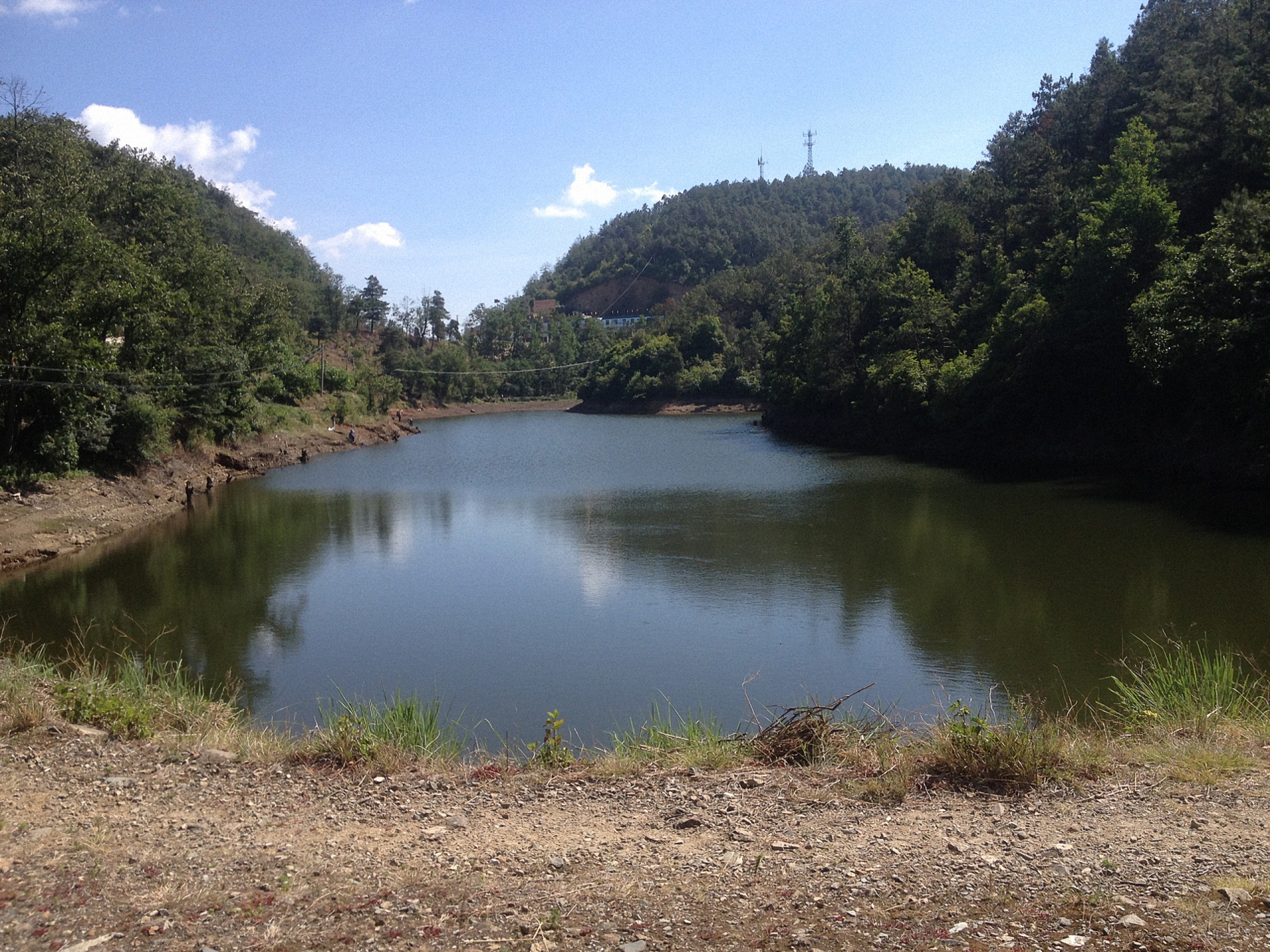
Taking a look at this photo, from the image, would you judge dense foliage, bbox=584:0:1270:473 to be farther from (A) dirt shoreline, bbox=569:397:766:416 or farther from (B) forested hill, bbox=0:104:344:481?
(B) forested hill, bbox=0:104:344:481

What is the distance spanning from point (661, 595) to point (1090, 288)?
23.5 metres

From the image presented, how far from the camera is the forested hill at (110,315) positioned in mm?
20297

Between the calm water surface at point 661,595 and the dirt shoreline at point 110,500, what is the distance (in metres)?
0.91

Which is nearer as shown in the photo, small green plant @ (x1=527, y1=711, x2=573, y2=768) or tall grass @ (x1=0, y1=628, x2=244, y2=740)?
small green plant @ (x1=527, y1=711, x2=573, y2=768)

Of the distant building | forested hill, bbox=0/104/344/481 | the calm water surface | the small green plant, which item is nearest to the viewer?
the small green plant

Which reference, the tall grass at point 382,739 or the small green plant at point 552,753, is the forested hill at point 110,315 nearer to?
the tall grass at point 382,739

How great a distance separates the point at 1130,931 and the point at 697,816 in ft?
7.74

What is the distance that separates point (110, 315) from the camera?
76.0 ft

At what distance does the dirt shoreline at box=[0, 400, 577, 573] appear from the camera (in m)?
19.5

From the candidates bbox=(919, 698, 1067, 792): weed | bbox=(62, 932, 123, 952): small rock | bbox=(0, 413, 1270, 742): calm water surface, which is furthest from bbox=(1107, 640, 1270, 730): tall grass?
bbox=(62, 932, 123, 952): small rock

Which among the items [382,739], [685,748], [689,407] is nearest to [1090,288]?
[685,748]

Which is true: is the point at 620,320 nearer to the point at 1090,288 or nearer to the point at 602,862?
the point at 1090,288

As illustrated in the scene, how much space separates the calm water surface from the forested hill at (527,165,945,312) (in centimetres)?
9650

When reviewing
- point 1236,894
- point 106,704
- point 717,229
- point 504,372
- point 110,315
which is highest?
point 717,229
